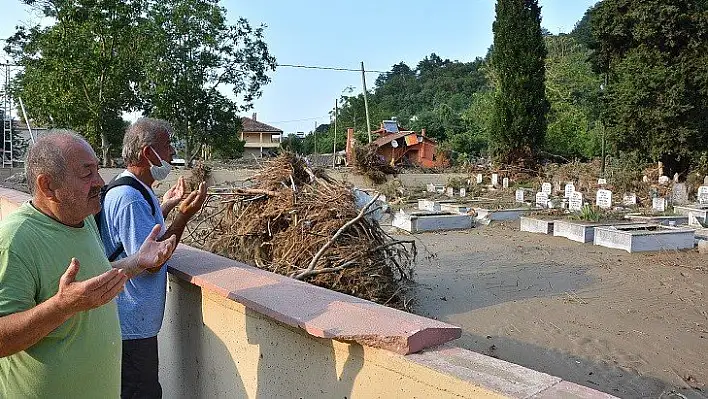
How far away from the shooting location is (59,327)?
1.81 metres

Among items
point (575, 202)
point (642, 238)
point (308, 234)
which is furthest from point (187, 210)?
point (575, 202)

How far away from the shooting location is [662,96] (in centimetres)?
2097

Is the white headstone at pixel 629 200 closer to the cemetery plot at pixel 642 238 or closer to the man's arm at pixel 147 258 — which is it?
the cemetery plot at pixel 642 238

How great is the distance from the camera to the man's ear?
1.85 m

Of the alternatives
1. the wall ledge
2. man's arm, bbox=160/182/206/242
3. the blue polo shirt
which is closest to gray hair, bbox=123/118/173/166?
the blue polo shirt

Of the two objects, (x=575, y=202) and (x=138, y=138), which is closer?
(x=138, y=138)

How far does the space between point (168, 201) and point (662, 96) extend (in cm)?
2178

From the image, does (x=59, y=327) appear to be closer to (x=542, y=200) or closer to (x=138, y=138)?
(x=138, y=138)

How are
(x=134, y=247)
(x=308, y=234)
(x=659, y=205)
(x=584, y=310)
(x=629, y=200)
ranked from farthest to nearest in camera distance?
(x=629, y=200) < (x=659, y=205) < (x=584, y=310) < (x=308, y=234) < (x=134, y=247)

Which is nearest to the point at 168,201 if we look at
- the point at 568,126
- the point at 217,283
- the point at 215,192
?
the point at 217,283

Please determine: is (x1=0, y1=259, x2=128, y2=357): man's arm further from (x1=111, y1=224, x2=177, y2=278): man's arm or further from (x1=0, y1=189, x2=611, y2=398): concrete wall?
(x1=0, y1=189, x2=611, y2=398): concrete wall

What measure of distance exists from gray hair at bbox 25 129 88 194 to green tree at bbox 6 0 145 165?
21441mm

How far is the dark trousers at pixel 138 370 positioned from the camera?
2.62 metres

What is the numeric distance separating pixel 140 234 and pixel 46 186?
646 millimetres
